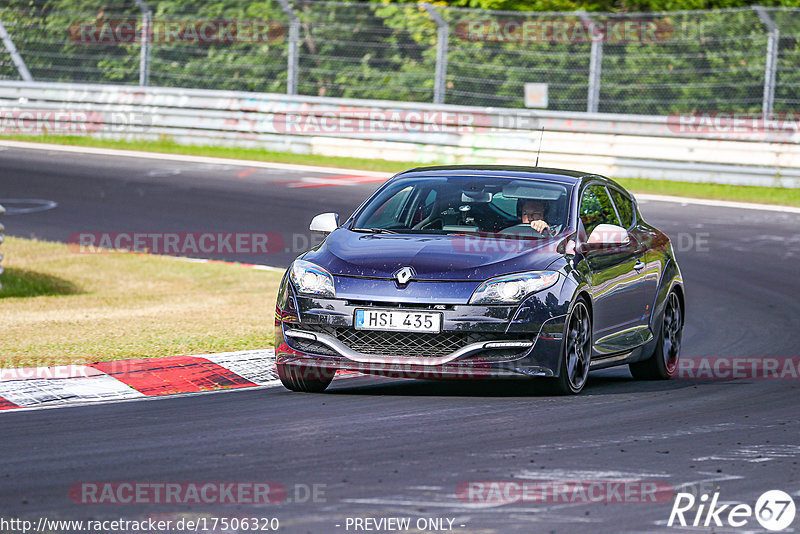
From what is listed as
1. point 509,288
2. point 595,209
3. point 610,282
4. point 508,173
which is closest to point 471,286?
point 509,288

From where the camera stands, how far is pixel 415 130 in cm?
2475

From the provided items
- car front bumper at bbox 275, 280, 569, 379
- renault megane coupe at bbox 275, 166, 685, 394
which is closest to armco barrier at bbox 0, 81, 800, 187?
renault megane coupe at bbox 275, 166, 685, 394

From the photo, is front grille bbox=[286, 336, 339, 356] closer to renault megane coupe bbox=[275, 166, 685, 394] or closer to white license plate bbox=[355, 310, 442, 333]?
renault megane coupe bbox=[275, 166, 685, 394]

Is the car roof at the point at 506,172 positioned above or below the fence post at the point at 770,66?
below

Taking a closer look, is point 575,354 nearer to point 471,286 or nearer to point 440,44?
point 471,286

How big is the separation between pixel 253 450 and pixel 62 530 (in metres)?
1.70

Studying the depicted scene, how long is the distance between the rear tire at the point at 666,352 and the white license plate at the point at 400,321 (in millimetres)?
2641

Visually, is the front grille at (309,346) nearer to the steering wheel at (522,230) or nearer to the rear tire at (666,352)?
the steering wheel at (522,230)

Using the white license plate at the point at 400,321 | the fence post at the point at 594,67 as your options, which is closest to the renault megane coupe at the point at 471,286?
the white license plate at the point at 400,321

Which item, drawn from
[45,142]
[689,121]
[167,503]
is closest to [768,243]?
[689,121]

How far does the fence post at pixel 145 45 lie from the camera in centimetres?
2659

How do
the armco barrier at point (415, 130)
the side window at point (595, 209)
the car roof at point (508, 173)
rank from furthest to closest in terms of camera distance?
the armco barrier at point (415, 130)
the car roof at point (508, 173)
the side window at point (595, 209)

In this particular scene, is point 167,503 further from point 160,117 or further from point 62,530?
point 160,117

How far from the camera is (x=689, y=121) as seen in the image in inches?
894
